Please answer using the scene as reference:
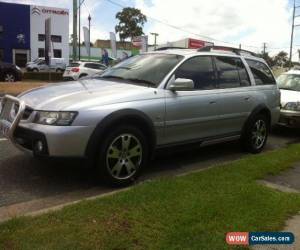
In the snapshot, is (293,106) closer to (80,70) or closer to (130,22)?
(80,70)

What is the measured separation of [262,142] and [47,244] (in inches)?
190

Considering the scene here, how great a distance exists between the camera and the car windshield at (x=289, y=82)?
407 inches

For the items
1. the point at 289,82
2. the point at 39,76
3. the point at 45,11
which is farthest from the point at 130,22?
the point at 289,82

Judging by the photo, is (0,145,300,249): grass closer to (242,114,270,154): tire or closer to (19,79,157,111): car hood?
(19,79,157,111): car hood

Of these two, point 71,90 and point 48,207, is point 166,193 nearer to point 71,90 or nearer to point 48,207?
point 48,207

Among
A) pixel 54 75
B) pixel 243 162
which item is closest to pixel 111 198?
pixel 243 162

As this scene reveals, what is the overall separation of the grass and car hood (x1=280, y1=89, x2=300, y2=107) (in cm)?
449

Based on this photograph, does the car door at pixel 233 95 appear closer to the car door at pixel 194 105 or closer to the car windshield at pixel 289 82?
the car door at pixel 194 105

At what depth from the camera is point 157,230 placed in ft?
12.0

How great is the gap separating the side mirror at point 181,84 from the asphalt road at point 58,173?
0.84 m

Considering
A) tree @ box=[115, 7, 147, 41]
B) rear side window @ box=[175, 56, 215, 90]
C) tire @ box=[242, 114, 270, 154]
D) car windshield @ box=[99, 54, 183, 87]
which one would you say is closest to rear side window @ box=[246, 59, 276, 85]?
tire @ box=[242, 114, 270, 154]

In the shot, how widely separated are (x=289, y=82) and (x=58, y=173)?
281 inches

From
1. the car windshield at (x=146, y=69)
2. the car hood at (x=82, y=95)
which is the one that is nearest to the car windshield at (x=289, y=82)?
the car windshield at (x=146, y=69)

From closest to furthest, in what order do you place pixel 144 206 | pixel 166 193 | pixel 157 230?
pixel 157 230, pixel 144 206, pixel 166 193
